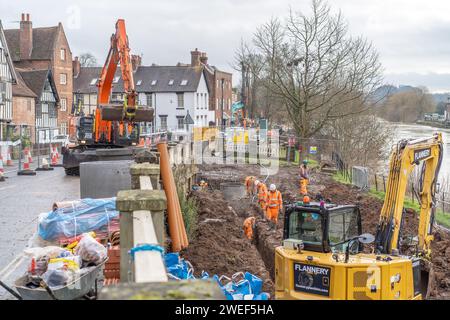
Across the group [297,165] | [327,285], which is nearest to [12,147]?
[297,165]

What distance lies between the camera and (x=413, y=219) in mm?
22297

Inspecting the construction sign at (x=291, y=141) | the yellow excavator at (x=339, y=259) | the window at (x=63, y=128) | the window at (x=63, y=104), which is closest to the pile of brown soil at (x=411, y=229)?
the yellow excavator at (x=339, y=259)

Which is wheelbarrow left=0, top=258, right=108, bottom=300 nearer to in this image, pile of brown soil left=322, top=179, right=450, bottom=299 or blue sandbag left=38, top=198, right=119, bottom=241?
blue sandbag left=38, top=198, right=119, bottom=241

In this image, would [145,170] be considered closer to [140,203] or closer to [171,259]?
[171,259]

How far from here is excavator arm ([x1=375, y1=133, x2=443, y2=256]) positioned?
1169 centimetres

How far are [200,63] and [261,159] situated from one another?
104 feet

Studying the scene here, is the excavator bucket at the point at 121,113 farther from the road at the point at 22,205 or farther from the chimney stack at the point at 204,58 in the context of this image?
the chimney stack at the point at 204,58

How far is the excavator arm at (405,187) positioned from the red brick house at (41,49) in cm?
4694

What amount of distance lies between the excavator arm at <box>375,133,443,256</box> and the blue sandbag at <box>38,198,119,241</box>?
5.13 metres

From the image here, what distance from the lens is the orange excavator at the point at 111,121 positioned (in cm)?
2009

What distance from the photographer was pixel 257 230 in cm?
1914

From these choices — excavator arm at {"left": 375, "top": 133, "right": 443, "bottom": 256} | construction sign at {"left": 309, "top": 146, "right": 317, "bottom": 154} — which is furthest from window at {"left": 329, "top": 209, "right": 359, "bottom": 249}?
construction sign at {"left": 309, "top": 146, "right": 317, "bottom": 154}

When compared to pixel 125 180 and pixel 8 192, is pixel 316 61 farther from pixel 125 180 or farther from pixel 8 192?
pixel 125 180

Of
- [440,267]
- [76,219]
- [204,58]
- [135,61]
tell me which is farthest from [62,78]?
[76,219]
